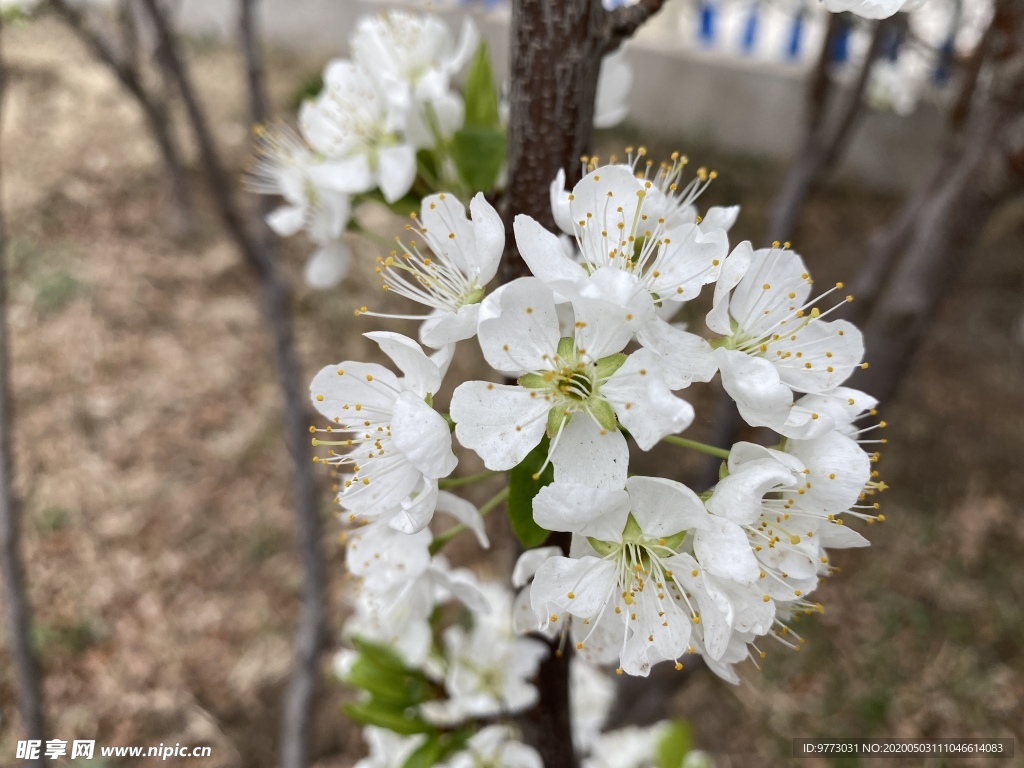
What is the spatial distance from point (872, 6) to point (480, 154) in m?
0.54

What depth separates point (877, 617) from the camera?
2867mm

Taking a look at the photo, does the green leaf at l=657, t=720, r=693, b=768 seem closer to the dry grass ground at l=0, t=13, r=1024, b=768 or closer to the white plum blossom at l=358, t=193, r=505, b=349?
the dry grass ground at l=0, t=13, r=1024, b=768

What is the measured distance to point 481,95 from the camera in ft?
3.91

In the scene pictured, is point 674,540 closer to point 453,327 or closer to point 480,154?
point 453,327

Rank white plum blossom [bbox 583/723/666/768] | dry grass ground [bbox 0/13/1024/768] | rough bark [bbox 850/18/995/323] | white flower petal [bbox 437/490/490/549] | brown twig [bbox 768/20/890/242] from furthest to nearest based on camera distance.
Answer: dry grass ground [bbox 0/13/1024/768]
brown twig [bbox 768/20/890/242]
white plum blossom [bbox 583/723/666/768]
rough bark [bbox 850/18/995/323]
white flower petal [bbox 437/490/490/549]

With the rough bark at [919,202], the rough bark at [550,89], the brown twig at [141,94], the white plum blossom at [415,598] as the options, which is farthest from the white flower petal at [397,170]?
the brown twig at [141,94]

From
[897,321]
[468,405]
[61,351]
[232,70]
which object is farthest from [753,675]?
[232,70]

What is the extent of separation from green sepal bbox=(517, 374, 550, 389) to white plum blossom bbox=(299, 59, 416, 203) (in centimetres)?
Answer: 41

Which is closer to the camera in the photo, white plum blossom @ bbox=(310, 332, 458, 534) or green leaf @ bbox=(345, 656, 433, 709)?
white plum blossom @ bbox=(310, 332, 458, 534)

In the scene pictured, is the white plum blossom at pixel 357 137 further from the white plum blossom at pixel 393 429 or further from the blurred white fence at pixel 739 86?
the blurred white fence at pixel 739 86

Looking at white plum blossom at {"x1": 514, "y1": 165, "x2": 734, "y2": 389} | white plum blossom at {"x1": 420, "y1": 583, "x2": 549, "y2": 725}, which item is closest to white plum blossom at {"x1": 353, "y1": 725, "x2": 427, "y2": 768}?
white plum blossom at {"x1": 420, "y1": 583, "x2": 549, "y2": 725}

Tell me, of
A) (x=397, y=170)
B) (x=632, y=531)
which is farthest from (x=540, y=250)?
(x=397, y=170)

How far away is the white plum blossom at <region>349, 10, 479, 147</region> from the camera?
1136 mm

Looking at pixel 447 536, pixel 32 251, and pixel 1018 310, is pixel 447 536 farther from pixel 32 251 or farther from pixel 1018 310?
pixel 1018 310
